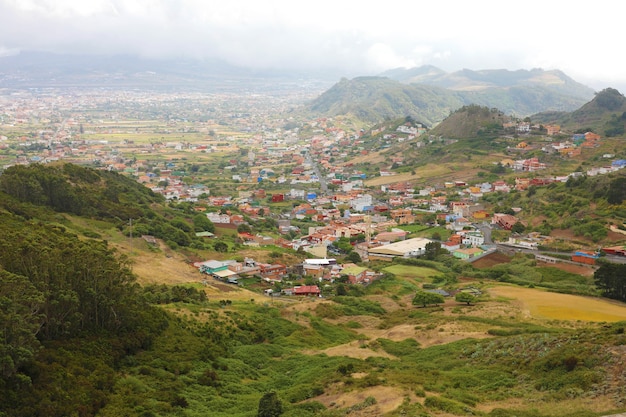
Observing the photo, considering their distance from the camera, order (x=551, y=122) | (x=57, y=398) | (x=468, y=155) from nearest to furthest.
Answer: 1. (x=57, y=398)
2. (x=468, y=155)
3. (x=551, y=122)

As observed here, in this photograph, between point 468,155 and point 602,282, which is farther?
point 468,155

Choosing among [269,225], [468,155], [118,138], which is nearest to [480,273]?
[269,225]

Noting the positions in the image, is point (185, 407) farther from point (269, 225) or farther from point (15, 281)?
point (269, 225)

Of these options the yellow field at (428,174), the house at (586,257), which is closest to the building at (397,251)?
the house at (586,257)

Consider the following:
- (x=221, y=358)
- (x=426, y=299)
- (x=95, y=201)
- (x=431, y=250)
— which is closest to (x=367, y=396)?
(x=221, y=358)

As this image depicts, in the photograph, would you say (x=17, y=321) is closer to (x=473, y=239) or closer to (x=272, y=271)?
(x=272, y=271)

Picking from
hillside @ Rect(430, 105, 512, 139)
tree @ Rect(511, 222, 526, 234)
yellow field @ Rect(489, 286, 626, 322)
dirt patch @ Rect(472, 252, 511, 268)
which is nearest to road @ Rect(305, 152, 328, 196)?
hillside @ Rect(430, 105, 512, 139)

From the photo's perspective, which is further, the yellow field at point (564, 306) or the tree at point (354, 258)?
the tree at point (354, 258)

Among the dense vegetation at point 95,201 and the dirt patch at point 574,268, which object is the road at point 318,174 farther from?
the dirt patch at point 574,268

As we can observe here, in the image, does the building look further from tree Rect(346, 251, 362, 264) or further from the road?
the road
